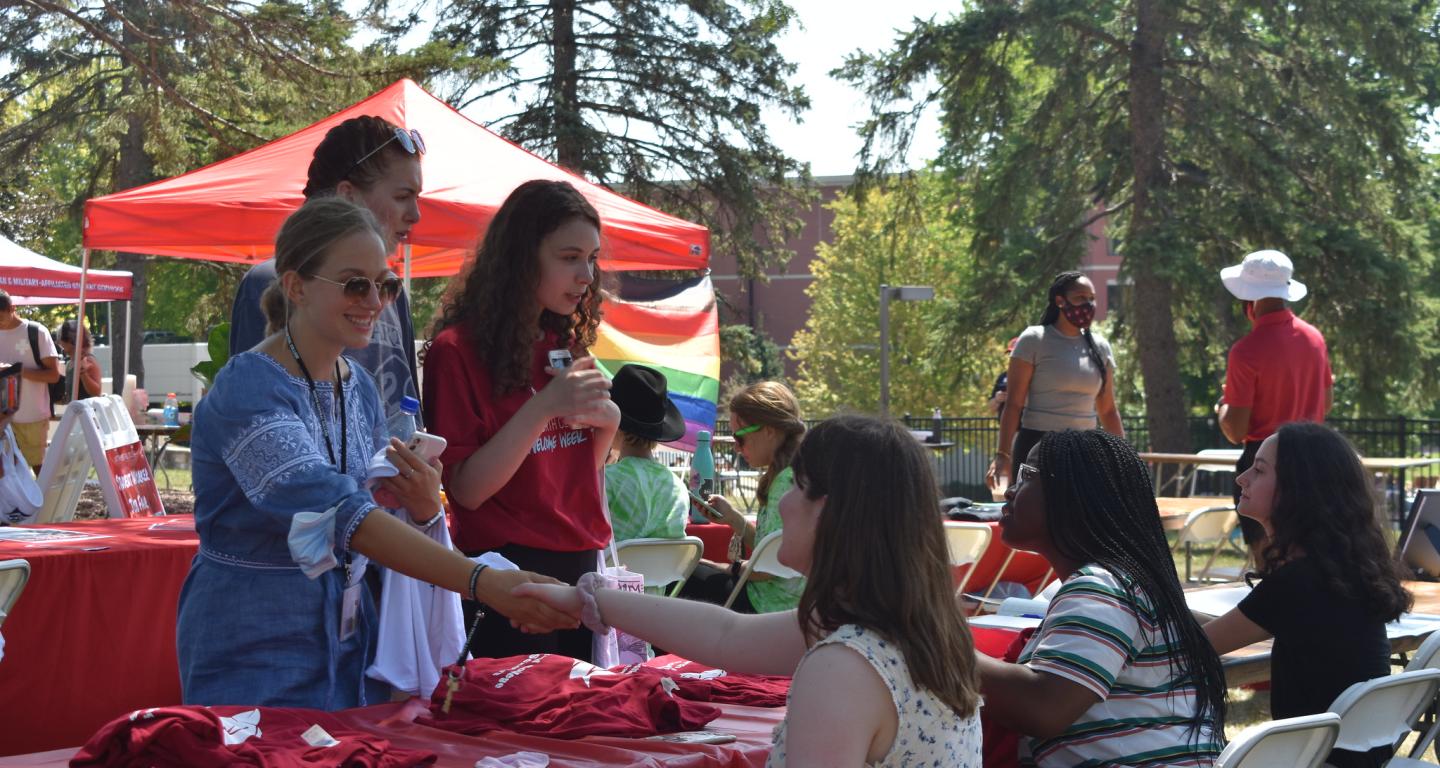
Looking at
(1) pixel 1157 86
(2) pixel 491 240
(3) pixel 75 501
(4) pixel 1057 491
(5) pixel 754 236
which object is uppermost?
(1) pixel 1157 86

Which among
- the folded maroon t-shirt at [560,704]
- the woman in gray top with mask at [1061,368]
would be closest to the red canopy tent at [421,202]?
the woman in gray top with mask at [1061,368]

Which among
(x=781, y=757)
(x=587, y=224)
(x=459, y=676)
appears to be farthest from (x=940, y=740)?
(x=587, y=224)

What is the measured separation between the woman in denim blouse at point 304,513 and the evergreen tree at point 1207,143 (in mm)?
15097

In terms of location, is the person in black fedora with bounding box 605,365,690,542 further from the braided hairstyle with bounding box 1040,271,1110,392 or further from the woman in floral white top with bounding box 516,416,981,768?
the woman in floral white top with bounding box 516,416,981,768

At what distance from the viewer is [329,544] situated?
2.12 metres

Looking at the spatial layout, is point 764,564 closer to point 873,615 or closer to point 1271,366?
point 1271,366

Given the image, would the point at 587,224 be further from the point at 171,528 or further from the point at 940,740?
the point at 171,528

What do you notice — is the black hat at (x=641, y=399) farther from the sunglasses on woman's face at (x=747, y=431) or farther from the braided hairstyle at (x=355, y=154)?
the sunglasses on woman's face at (x=747, y=431)

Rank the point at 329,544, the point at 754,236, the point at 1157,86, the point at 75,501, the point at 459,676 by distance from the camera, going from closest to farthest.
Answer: the point at 329,544 → the point at 459,676 → the point at 75,501 → the point at 1157,86 → the point at 754,236

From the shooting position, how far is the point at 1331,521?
326 centimetres

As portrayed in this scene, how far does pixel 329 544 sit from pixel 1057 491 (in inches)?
50.3

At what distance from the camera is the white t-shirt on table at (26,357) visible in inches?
412

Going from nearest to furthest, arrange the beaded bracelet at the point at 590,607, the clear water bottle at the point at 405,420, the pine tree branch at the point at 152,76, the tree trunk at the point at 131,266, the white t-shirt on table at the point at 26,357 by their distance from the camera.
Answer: the beaded bracelet at the point at 590,607, the clear water bottle at the point at 405,420, the pine tree branch at the point at 152,76, the white t-shirt on table at the point at 26,357, the tree trunk at the point at 131,266

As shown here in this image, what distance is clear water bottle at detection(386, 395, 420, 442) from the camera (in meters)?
2.67
